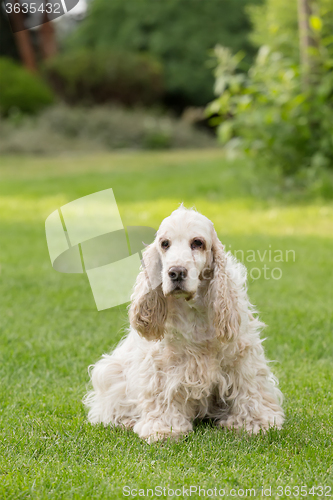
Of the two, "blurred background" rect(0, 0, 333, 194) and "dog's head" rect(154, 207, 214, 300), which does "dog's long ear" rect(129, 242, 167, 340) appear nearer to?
"dog's head" rect(154, 207, 214, 300)

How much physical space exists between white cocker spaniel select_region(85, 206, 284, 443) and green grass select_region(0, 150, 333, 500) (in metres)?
0.14

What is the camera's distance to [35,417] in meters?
3.55

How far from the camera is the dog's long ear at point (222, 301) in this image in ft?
10.0

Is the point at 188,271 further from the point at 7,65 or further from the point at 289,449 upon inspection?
the point at 7,65

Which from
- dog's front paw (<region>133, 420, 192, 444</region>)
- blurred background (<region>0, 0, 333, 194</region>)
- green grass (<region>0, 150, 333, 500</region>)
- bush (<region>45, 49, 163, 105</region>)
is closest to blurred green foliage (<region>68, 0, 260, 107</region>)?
blurred background (<region>0, 0, 333, 194</region>)

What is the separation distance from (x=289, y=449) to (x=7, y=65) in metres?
20.3

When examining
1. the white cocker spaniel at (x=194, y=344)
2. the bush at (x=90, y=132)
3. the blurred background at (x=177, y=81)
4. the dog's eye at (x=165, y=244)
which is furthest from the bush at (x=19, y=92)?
the dog's eye at (x=165, y=244)

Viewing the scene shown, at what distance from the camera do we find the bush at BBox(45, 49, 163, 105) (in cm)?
2325

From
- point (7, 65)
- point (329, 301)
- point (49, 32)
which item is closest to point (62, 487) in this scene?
point (329, 301)

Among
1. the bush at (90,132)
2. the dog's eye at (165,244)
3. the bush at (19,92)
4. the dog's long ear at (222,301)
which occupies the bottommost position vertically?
the bush at (90,132)

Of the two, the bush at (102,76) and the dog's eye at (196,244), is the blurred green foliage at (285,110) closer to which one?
the dog's eye at (196,244)

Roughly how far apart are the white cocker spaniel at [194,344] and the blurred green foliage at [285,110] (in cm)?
664

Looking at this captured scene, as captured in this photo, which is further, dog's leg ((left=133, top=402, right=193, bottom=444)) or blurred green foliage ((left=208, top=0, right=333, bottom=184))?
blurred green foliage ((left=208, top=0, right=333, bottom=184))

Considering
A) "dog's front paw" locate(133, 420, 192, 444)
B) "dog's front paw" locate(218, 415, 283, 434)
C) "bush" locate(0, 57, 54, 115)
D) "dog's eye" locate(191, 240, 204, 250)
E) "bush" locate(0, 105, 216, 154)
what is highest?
"dog's eye" locate(191, 240, 204, 250)
